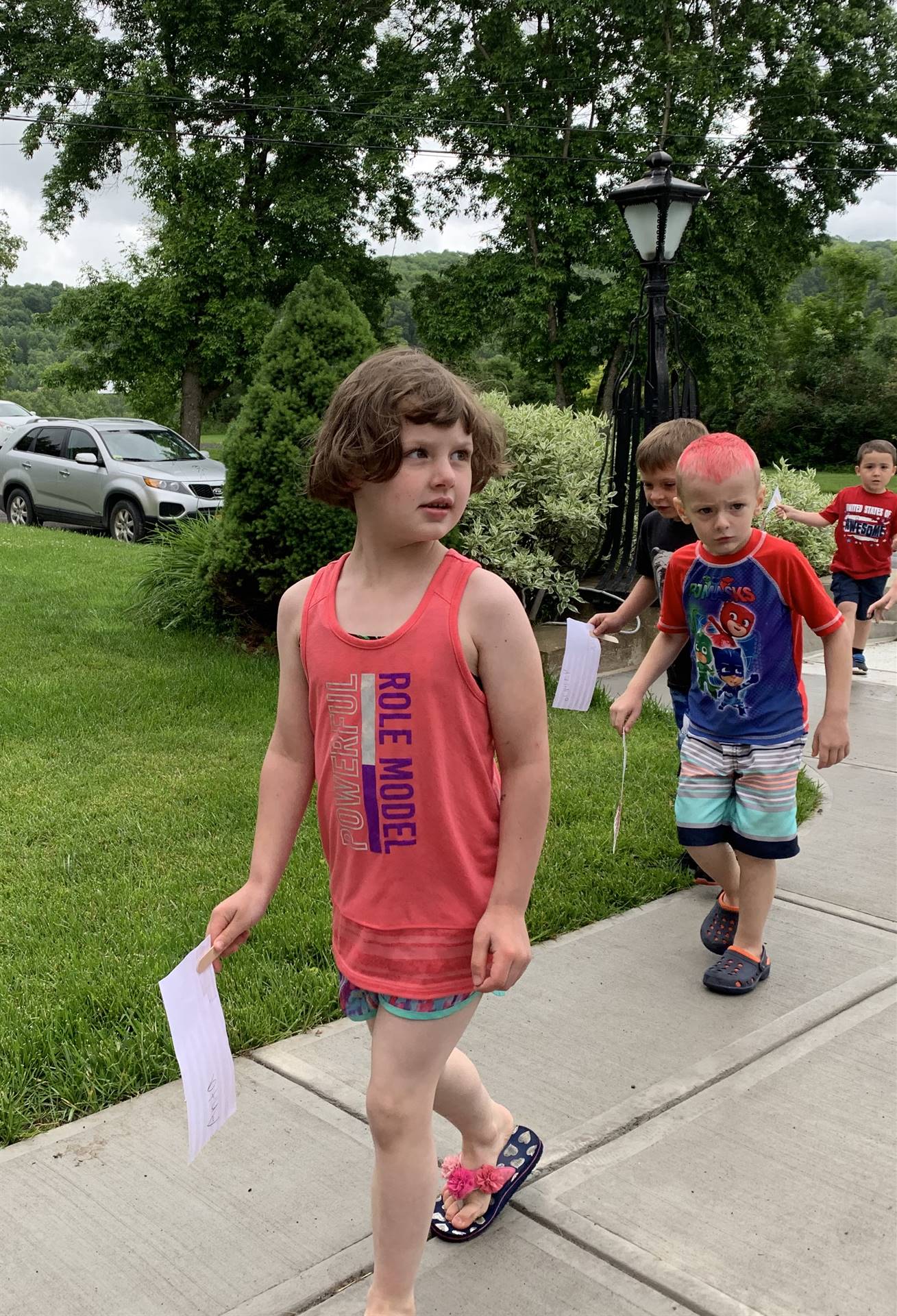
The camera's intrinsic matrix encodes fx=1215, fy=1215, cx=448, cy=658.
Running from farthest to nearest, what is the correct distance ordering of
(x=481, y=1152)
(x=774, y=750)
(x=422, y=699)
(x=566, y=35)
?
(x=566, y=35), (x=774, y=750), (x=481, y=1152), (x=422, y=699)

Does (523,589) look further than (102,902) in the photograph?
Yes

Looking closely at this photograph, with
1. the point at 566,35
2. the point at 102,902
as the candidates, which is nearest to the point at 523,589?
the point at 102,902

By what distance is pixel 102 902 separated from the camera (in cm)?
394

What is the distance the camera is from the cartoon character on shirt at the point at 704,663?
135 inches

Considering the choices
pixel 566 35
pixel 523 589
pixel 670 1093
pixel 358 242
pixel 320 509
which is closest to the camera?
pixel 670 1093

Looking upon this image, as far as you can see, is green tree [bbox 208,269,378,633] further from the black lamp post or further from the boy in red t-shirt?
the boy in red t-shirt

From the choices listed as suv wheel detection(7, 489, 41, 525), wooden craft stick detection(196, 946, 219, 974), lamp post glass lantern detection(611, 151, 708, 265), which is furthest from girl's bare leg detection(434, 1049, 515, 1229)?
suv wheel detection(7, 489, 41, 525)

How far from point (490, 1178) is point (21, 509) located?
16.2 m

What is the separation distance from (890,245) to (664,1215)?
71.4 meters

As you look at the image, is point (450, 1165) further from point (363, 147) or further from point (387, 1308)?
point (363, 147)

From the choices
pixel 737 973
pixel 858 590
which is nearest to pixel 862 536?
pixel 858 590

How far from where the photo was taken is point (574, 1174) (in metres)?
2.59

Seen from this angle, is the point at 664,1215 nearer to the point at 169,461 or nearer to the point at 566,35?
the point at 169,461

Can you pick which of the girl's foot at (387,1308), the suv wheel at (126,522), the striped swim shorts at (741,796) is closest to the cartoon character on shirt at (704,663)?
the striped swim shorts at (741,796)
